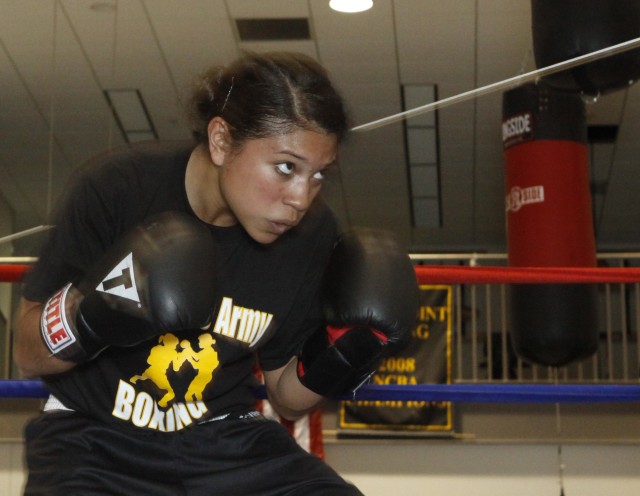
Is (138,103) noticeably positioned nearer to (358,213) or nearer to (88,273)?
(358,213)

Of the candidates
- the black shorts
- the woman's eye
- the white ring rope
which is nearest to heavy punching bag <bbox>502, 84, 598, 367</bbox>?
the white ring rope

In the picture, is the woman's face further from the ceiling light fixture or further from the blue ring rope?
the ceiling light fixture

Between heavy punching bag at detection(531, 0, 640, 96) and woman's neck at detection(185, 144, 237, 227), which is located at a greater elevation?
woman's neck at detection(185, 144, 237, 227)

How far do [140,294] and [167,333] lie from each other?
153 mm

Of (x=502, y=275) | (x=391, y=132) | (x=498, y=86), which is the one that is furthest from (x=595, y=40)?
(x=391, y=132)

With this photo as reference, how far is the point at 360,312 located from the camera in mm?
1521

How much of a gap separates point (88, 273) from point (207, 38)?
4133mm

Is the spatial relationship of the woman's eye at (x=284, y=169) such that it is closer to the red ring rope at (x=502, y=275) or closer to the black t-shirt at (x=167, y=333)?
the black t-shirt at (x=167, y=333)

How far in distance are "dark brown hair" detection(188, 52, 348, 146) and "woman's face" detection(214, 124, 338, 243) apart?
0.02 meters

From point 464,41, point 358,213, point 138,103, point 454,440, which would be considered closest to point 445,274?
point 454,440

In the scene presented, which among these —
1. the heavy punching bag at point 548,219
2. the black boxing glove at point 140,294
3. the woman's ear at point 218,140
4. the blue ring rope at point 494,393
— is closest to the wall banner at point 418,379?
the heavy punching bag at point 548,219

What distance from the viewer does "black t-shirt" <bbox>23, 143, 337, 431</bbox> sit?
150 centimetres

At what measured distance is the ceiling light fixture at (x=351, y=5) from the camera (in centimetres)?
496

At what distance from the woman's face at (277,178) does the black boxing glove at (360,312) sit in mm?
141
